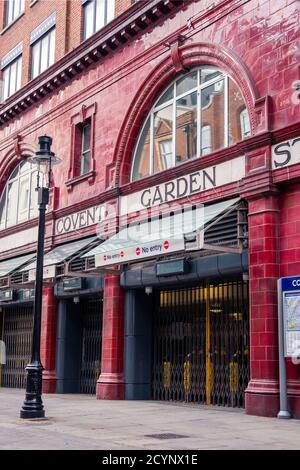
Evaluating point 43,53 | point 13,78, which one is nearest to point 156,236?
point 43,53

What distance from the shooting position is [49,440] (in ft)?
32.7

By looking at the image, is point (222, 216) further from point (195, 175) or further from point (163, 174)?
point (163, 174)

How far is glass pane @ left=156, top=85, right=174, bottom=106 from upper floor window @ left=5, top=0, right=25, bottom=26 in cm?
1343

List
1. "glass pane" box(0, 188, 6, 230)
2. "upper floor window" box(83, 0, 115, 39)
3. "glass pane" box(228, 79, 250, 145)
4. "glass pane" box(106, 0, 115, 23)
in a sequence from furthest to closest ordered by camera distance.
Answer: "glass pane" box(0, 188, 6, 230)
"upper floor window" box(83, 0, 115, 39)
"glass pane" box(106, 0, 115, 23)
"glass pane" box(228, 79, 250, 145)

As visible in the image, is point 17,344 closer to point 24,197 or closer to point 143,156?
point 24,197

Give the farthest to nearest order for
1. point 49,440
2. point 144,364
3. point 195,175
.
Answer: point 144,364
point 195,175
point 49,440

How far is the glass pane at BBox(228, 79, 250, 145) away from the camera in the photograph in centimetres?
1596

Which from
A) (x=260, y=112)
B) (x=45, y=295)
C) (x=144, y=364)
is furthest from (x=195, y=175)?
(x=45, y=295)

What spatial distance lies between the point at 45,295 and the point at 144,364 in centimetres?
561

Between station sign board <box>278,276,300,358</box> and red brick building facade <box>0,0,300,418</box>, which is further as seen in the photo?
red brick building facade <box>0,0,300,418</box>

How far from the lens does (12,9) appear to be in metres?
30.6

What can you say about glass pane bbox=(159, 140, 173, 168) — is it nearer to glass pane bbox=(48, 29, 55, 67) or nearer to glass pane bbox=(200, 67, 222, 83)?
glass pane bbox=(200, 67, 222, 83)

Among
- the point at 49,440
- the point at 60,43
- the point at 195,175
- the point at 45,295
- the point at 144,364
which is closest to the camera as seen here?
the point at 49,440

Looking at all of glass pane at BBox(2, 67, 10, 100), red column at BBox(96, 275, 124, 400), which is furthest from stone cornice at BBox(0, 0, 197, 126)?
red column at BBox(96, 275, 124, 400)
